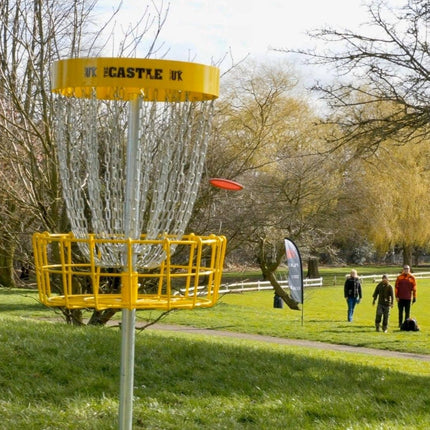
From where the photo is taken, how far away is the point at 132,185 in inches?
141

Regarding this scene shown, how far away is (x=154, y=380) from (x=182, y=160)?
16.1ft

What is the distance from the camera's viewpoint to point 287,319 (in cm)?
2478

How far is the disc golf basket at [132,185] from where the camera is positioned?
11.1 ft

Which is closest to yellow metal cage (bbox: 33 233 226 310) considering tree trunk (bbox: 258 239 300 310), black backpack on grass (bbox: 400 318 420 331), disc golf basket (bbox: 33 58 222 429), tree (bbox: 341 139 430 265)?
disc golf basket (bbox: 33 58 222 429)

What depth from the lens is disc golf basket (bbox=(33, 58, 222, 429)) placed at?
339 centimetres

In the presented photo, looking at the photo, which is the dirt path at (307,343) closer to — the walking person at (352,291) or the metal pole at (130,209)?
the walking person at (352,291)

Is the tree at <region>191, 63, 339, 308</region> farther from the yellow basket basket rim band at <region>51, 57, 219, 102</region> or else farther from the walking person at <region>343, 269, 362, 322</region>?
the yellow basket basket rim band at <region>51, 57, 219, 102</region>

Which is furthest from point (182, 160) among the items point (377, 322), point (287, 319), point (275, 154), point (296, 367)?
point (275, 154)

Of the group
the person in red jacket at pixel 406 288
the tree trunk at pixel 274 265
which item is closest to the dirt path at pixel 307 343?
the person in red jacket at pixel 406 288

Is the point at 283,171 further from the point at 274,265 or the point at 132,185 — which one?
the point at 132,185

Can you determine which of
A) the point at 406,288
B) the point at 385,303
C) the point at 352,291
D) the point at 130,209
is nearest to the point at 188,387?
the point at 130,209

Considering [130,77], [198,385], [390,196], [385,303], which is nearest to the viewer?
[130,77]

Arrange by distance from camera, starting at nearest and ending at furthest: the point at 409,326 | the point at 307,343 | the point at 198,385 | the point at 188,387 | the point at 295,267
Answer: the point at 188,387, the point at 198,385, the point at 307,343, the point at 409,326, the point at 295,267

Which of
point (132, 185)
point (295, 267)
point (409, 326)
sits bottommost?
point (409, 326)
